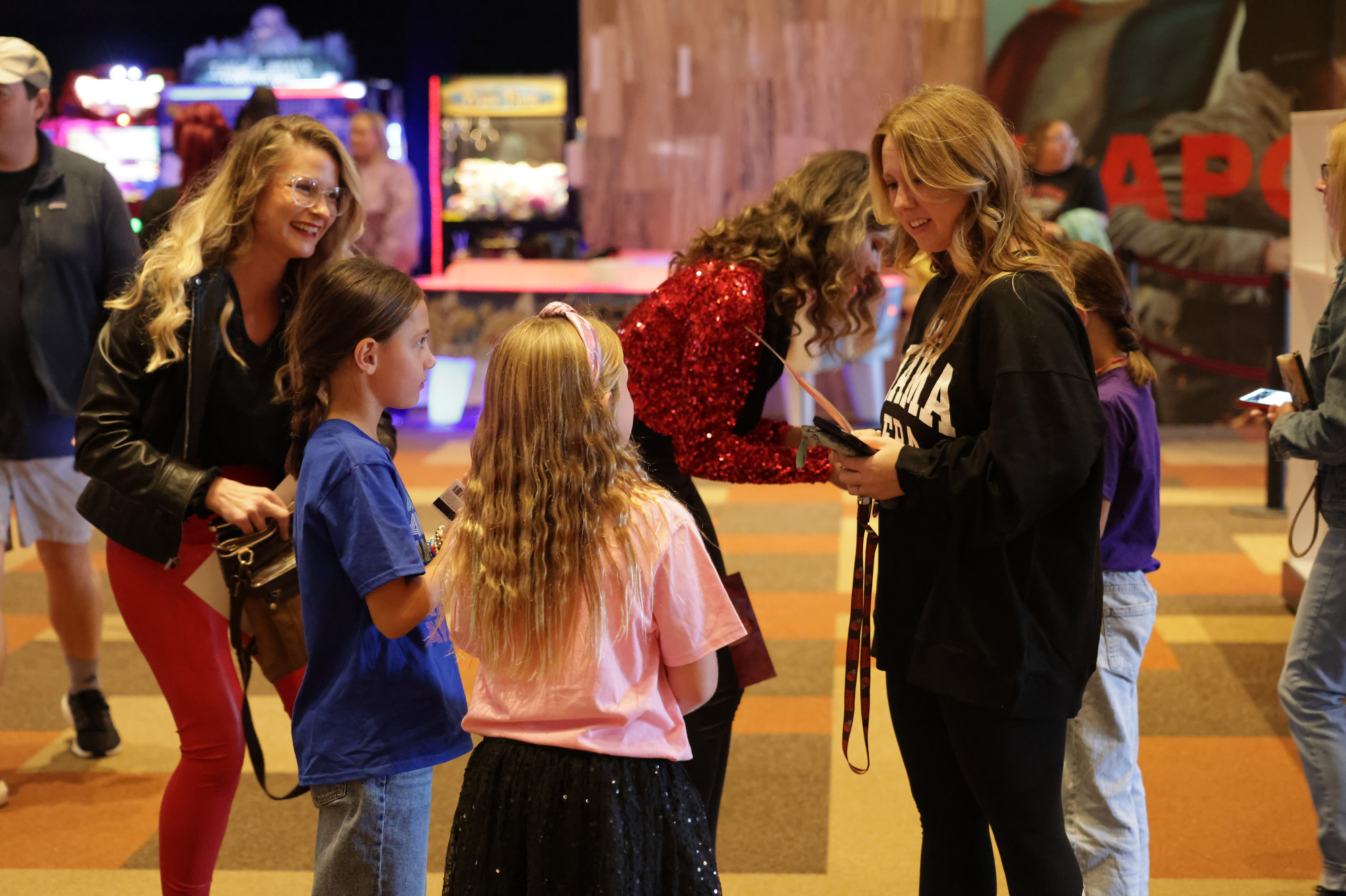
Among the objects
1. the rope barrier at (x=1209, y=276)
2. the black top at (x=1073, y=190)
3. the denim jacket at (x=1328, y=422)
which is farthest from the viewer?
the rope barrier at (x=1209, y=276)

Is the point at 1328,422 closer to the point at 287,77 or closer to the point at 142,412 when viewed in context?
the point at 142,412

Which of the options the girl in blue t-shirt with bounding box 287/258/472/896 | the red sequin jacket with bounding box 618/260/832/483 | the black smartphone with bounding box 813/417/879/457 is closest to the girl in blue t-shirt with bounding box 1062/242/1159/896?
the red sequin jacket with bounding box 618/260/832/483

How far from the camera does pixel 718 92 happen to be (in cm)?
880

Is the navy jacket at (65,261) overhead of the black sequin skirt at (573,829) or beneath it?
overhead

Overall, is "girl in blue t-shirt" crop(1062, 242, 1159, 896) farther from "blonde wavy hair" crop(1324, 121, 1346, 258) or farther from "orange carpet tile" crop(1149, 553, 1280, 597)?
"orange carpet tile" crop(1149, 553, 1280, 597)

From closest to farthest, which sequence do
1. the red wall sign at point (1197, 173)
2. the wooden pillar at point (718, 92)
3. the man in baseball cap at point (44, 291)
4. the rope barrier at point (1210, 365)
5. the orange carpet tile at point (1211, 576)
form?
the man in baseball cap at point (44, 291) < the orange carpet tile at point (1211, 576) < the red wall sign at point (1197, 173) < the rope barrier at point (1210, 365) < the wooden pillar at point (718, 92)

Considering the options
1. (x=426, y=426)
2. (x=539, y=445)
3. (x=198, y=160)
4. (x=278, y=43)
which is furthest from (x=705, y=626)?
(x=278, y=43)

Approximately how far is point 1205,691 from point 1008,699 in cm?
243

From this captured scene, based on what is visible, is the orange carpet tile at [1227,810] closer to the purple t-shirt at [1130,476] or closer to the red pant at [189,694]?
the purple t-shirt at [1130,476]

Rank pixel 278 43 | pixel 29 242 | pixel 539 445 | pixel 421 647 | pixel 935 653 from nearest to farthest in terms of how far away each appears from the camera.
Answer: pixel 539 445 → pixel 935 653 → pixel 421 647 → pixel 29 242 → pixel 278 43

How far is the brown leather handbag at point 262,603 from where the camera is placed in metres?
2.08

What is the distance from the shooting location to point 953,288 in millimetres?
1820

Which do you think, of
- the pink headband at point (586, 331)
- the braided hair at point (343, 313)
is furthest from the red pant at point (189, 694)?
the pink headband at point (586, 331)

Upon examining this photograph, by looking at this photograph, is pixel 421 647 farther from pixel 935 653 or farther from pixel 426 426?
pixel 426 426
